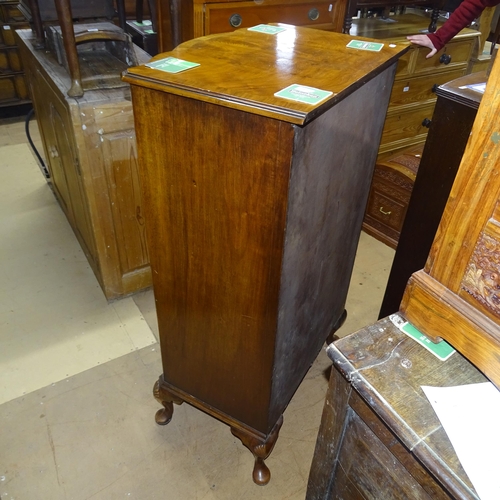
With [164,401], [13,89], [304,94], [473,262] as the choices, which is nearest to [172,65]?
[304,94]

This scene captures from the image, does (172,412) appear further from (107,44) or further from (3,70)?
(3,70)

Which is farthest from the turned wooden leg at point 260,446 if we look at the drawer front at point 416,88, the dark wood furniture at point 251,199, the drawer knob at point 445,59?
the drawer knob at point 445,59

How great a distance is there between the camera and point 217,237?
3.40 ft

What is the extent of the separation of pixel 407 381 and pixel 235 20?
4.65 ft

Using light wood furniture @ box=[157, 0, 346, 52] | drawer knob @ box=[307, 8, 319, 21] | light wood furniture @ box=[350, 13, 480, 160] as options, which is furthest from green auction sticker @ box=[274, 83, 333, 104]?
light wood furniture @ box=[350, 13, 480, 160]

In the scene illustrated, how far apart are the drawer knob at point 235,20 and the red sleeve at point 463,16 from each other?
92 cm

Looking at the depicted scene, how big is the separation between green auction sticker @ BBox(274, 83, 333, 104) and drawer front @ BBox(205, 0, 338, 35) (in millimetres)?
928

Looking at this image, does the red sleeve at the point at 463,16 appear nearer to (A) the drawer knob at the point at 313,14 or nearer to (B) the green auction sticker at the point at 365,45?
(A) the drawer knob at the point at 313,14

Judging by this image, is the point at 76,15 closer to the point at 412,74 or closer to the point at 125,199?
the point at 125,199

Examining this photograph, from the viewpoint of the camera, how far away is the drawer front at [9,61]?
10.8 ft

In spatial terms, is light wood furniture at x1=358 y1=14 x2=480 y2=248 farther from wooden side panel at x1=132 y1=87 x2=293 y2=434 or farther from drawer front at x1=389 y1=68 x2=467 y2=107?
wooden side panel at x1=132 y1=87 x2=293 y2=434

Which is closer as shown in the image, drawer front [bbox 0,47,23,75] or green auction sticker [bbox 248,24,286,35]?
green auction sticker [bbox 248,24,286,35]

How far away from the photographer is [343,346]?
0.83 metres

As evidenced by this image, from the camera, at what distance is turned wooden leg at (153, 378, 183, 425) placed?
1.48m
